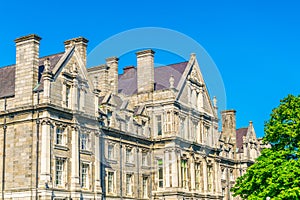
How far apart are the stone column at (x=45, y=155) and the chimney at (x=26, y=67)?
273 centimetres

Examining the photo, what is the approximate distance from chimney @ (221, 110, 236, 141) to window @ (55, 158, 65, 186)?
39.1m

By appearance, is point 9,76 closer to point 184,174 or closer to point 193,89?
point 184,174

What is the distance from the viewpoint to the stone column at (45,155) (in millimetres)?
40438

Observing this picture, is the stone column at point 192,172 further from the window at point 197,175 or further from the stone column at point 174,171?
the stone column at point 174,171

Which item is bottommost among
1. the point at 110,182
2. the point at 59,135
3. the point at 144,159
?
the point at 110,182

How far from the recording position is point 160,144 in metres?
55.9

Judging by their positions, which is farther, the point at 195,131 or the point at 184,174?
the point at 195,131

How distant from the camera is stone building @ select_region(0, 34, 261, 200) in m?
41.9

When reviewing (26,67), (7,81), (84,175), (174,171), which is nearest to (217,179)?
(174,171)

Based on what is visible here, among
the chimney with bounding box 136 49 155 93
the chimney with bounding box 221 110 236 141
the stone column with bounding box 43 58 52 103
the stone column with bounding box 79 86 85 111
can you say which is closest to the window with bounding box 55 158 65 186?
the stone column with bounding box 43 58 52 103

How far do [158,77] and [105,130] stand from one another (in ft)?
45.6

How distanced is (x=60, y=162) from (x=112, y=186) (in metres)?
9.03

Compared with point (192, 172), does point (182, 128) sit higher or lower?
higher

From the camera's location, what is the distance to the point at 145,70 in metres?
59.2
